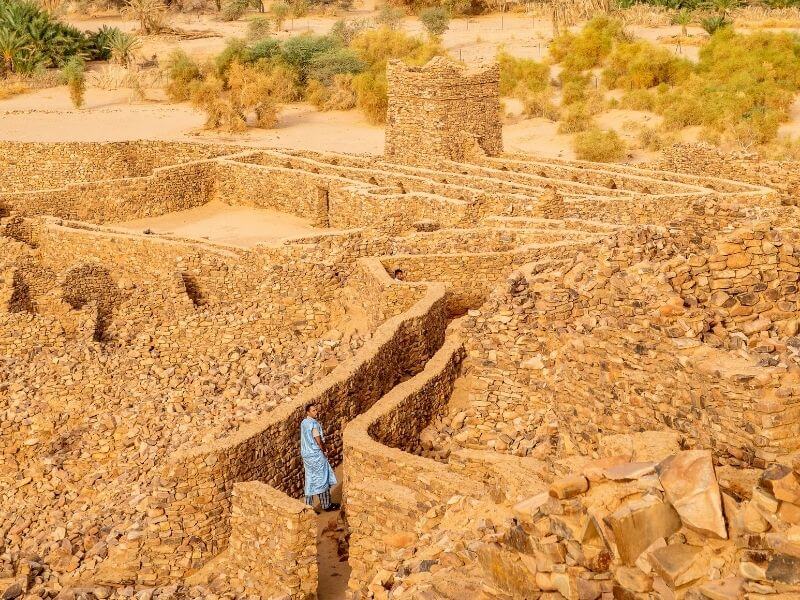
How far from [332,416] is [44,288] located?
9.01 metres

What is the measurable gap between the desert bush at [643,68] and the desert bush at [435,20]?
10.0m

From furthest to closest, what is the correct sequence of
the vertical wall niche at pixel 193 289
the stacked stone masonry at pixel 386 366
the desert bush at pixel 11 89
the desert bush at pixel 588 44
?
the desert bush at pixel 11 89 < the desert bush at pixel 588 44 < the vertical wall niche at pixel 193 289 < the stacked stone masonry at pixel 386 366

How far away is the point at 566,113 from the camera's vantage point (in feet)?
102

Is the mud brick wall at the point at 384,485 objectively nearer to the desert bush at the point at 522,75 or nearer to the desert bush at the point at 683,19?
the desert bush at the point at 522,75

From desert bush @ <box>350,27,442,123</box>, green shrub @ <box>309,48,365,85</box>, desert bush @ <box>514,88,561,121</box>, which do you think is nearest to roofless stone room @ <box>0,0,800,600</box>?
desert bush @ <box>514,88,561,121</box>

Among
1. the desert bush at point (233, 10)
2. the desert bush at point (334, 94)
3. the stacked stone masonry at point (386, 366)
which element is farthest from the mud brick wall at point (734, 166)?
the desert bush at point (233, 10)

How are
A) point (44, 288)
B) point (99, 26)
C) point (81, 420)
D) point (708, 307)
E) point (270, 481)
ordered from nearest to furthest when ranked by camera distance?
point (708, 307) → point (270, 481) → point (81, 420) → point (44, 288) → point (99, 26)

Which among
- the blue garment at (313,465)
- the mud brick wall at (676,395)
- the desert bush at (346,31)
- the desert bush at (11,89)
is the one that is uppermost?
the mud brick wall at (676,395)

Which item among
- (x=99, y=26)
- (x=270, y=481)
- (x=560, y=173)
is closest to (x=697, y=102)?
(x=560, y=173)

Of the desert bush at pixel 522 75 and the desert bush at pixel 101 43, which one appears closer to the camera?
the desert bush at pixel 522 75

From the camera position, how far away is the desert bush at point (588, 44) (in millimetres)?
36188

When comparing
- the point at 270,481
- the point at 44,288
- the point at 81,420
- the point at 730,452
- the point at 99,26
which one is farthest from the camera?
the point at 99,26

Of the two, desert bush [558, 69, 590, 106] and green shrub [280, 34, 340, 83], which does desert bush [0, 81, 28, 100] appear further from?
desert bush [558, 69, 590, 106]

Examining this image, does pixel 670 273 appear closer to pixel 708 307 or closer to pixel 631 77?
pixel 708 307
